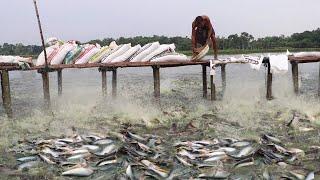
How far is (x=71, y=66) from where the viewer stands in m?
17.1

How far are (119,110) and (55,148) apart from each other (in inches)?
245

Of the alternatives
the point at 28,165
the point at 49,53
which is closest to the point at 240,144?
the point at 28,165

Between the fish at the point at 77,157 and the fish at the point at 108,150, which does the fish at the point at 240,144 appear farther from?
the fish at the point at 77,157

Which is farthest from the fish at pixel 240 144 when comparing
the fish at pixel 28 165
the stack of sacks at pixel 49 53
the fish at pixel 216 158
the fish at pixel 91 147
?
the stack of sacks at pixel 49 53

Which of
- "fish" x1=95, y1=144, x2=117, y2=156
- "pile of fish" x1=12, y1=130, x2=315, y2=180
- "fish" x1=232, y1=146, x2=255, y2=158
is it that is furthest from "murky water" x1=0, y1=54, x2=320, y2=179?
"fish" x1=95, y1=144, x2=117, y2=156

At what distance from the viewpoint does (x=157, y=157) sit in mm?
10688

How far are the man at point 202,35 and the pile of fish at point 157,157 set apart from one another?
6605 millimetres

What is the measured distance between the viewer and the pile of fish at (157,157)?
9.66 meters

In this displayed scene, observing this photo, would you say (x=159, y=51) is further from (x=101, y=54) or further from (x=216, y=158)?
(x=216, y=158)

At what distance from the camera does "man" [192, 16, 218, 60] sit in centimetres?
1802

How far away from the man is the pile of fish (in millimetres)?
6605

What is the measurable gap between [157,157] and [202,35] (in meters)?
8.59

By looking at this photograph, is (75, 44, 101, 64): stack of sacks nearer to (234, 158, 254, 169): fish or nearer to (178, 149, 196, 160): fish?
(178, 149, 196, 160): fish

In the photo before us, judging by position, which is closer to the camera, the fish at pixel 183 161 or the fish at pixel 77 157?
the fish at pixel 183 161
